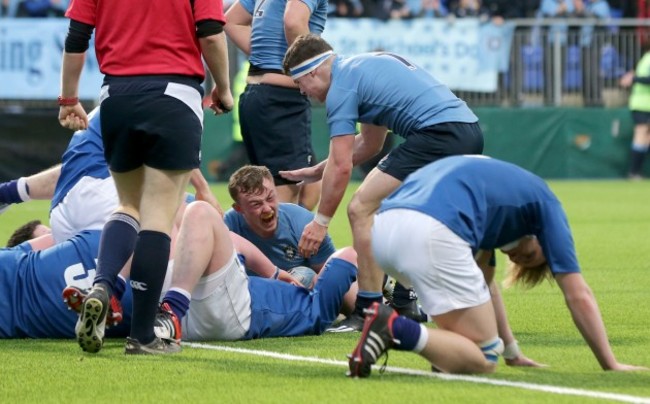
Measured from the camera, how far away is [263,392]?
5.62 m

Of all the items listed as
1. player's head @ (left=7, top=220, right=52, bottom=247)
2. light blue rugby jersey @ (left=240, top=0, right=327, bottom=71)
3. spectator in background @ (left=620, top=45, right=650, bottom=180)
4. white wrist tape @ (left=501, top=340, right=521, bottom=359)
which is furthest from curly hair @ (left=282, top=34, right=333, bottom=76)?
spectator in background @ (left=620, top=45, right=650, bottom=180)

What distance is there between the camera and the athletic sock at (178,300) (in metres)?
7.01

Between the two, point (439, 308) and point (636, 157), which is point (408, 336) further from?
point (636, 157)

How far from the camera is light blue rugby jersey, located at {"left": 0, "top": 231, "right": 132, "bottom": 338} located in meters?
7.32

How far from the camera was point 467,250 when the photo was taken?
587cm

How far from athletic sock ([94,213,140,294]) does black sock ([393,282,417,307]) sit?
173 cm

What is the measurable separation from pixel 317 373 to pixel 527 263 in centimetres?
102

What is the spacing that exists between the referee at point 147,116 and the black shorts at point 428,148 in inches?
44.3

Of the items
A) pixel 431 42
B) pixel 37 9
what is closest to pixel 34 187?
pixel 37 9

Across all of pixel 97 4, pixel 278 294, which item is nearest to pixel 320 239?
pixel 278 294

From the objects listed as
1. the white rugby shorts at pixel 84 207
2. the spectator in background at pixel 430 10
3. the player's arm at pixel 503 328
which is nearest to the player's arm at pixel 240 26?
the white rugby shorts at pixel 84 207

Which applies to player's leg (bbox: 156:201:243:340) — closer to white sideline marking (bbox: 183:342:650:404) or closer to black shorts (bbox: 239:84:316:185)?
white sideline marking (bbox: 183:342:650:404)

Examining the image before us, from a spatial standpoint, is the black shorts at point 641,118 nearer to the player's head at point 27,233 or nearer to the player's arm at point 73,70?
the player's head at point 27,233

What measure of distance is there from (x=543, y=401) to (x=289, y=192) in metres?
4.98
